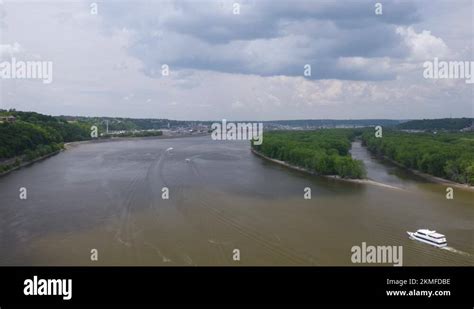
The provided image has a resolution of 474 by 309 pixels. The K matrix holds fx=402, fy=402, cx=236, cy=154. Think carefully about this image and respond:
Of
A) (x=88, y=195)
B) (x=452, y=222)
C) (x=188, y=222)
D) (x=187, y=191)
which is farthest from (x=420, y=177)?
(x=88, y=195)

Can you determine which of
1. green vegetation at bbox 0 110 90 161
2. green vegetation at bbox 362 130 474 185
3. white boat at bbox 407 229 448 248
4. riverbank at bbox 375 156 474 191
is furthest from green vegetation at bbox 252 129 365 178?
green vegetation at bbox 0 110 90 161

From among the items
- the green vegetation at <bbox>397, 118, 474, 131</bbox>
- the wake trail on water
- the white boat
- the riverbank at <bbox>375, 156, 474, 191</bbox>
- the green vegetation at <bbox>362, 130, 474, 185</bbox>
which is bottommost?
the wake trail on water

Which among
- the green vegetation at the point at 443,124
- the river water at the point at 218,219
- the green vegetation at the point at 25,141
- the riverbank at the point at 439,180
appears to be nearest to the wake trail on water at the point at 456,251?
the river water at the point at 218,219

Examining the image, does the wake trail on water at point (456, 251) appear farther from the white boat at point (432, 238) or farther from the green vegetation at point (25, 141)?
the green vegetation at point (25, 141)

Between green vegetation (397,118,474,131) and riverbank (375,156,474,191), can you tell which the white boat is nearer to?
riverbank (375,156,474,191)

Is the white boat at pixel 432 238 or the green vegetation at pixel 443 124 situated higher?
the green vegetation at pixel 443 124

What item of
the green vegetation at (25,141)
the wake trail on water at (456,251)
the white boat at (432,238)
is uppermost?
the green vegetation at (25,141)
